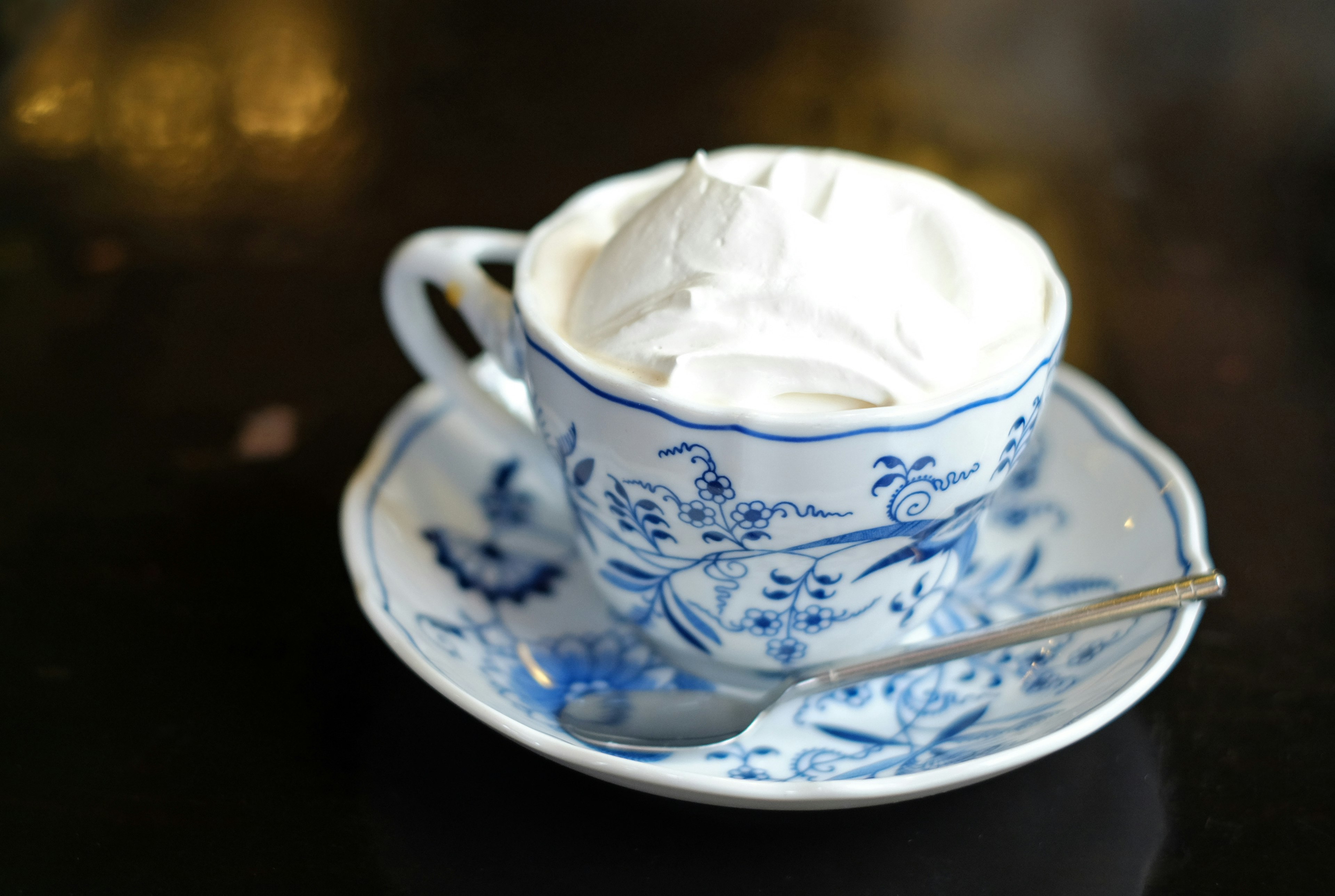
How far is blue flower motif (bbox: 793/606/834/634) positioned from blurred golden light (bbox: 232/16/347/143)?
126 centimetres

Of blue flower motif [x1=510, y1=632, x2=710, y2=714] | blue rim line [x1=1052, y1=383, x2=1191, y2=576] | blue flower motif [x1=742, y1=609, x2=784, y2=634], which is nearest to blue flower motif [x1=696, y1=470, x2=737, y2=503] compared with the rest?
blue flower motif [x1=742, y1=609, x2=784, y2=634]

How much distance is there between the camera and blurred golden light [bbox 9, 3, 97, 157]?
5.54ft

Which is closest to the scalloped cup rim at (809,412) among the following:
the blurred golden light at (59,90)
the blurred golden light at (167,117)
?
the blurred golden light at (167,117)

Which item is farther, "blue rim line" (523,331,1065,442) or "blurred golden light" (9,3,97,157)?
"blurred golden light" (9,3,97,157)

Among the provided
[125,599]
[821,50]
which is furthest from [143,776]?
[821,50]

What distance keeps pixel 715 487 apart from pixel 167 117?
1.43 metres

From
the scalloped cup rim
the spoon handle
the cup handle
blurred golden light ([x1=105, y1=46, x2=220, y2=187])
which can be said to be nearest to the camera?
the scalloped cup rim

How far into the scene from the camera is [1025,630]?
795 mm

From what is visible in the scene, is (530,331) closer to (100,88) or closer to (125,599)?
(125,599)

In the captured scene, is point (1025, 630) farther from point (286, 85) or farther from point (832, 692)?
point (286, 85)

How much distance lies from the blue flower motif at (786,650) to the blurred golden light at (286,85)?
4.10 feet

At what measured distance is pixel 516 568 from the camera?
3.24 feet

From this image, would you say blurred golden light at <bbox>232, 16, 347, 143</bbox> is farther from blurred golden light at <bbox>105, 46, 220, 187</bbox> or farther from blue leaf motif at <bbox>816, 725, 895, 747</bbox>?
blue leaf motif at <bbox>816, 725, 895, 747</bbox>

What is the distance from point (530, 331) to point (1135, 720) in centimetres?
55
